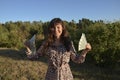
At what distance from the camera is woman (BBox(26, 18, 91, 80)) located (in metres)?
5.25

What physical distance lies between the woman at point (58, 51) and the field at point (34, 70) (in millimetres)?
6895

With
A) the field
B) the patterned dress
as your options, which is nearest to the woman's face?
the patterned dress

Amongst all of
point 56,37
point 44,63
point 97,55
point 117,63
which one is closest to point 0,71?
point 44,63

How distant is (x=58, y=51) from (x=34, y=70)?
8.43 metres

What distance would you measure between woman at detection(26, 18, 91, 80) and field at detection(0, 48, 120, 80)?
690 centimetres

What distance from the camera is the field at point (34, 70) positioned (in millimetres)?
12535

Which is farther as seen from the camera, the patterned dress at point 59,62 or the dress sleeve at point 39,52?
the dress sleeve at point 39,52

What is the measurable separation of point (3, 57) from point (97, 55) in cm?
490

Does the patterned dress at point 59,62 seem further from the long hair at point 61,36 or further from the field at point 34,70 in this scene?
the field at point 34,70

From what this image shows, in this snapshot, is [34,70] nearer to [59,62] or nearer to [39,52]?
[39,52]

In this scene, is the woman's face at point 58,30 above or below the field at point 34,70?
above

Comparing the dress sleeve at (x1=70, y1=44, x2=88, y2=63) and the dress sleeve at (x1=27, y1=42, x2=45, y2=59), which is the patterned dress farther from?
the dress sleeve at (x1=27, y1=42, x2=45, y2=59)

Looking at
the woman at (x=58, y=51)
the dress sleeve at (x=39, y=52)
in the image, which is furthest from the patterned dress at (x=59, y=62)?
the dress sleeve at (x=39, y=52)

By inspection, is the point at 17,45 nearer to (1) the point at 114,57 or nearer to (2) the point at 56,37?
(1) the point at 114,57
